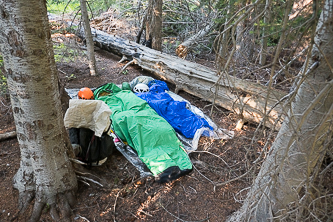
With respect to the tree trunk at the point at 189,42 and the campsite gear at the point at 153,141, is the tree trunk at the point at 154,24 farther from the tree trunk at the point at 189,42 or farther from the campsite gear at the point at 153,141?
the campsite gear at the point at 153,141

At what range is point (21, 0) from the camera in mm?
1786

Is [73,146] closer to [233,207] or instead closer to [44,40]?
[44,40]

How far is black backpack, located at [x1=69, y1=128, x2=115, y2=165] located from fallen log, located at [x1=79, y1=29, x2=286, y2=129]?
1.96 m

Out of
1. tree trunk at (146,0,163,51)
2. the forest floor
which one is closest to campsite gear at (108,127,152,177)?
the forest floor

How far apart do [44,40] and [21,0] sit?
335mm

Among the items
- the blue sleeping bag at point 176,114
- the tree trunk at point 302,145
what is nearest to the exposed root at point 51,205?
the tree trunk at point 302,145

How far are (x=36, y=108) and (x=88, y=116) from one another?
978 mm

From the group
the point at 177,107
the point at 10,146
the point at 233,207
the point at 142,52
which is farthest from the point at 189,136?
the point at 142,52

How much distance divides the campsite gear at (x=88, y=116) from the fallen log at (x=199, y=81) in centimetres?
189

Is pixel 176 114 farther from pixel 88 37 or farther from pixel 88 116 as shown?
pixel 88 37

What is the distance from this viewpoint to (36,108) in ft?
6.95

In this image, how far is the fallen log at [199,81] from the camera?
14.1 feet

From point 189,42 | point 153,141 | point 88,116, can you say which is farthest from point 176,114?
point 189,42

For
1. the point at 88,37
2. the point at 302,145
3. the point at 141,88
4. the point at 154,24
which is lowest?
the point at 141,88
